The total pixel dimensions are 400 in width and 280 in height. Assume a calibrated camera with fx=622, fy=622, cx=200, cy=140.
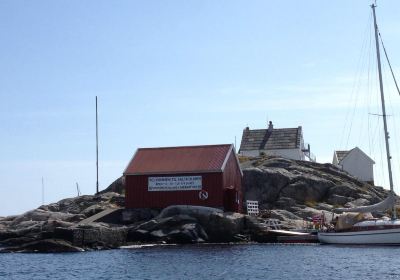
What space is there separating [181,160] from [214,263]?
18.2m

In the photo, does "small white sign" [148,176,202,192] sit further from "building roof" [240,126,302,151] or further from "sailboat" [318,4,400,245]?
"building roof" [240,126,302,151]

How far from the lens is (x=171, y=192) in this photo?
51.4 meters

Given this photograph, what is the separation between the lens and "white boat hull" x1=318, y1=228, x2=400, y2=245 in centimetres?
4250

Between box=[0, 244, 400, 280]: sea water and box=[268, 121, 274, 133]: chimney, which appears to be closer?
box=[0, 244, 400, 280]: sea water

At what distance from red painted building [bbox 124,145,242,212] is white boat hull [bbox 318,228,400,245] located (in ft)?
28.9

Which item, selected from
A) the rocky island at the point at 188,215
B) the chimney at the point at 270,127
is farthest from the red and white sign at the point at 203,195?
the chimney at the point at 270,127

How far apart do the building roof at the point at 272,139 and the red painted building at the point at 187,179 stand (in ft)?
81.5

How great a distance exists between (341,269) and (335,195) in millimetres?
25829

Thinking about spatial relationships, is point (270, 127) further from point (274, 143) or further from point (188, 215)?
point (188, 215)

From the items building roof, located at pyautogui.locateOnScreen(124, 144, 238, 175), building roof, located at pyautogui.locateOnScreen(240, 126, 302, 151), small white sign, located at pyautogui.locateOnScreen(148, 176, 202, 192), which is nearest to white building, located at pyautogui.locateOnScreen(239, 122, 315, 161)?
building roof, located at pyautogui.locateOnScreen(240, 126, 302, 151)

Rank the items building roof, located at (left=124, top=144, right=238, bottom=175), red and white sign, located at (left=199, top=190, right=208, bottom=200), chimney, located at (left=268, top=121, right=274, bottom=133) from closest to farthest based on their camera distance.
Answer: red and white sign, located at (left=199, top=190, right=208, bottom=200)
building roof, located at (left=124, top=144, right=238, bottom=175)
chimney, located at (left=268, top=121, right=274, bottom=133)

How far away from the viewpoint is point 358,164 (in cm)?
7362

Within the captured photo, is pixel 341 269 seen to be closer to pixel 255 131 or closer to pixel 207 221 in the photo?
pixel 207 221

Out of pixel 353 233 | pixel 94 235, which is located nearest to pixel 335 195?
pixel 353 233
